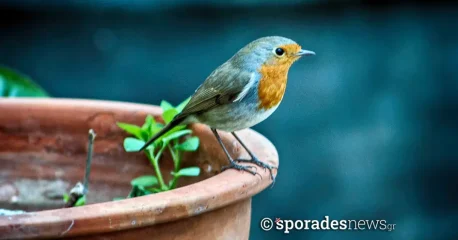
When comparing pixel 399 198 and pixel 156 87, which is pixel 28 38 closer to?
pixel 156 87

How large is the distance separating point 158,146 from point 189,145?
14 centimetres

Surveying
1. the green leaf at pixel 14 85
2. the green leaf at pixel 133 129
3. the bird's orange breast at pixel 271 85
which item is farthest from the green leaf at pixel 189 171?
the green leaf at pixel 14 85

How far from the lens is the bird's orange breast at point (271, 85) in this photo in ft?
8.37

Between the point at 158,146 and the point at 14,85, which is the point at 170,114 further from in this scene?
the point at 14,85

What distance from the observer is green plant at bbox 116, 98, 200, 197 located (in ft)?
7.66

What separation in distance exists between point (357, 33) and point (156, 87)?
1194 mm

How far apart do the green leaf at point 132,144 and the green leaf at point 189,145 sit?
0.12 m

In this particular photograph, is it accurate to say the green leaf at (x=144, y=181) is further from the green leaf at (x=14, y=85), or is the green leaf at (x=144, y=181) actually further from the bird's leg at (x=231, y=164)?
the green leaf at (x=14, y=85)

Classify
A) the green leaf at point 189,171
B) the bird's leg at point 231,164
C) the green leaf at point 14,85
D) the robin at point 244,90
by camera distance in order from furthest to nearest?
the green leaf at point 14,85 → the robin at point 244,90 → the green leaf at point 189,171 → the bird's leg at point 231,164

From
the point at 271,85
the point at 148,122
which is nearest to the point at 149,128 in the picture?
the point at 148,122

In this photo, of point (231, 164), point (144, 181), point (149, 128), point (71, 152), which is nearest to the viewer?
point (231, 164)

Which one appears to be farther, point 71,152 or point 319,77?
point 319,77

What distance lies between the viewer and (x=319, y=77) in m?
4.28

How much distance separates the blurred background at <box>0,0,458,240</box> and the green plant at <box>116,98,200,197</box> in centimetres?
180
